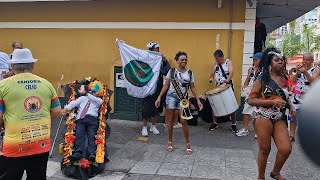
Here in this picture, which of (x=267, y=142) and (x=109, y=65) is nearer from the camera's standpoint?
(x=267, y=142)

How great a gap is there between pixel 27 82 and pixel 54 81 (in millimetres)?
5923

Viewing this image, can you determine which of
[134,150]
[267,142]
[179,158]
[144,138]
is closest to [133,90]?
[144,138]

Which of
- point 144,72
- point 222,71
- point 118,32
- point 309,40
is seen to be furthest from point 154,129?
point 309,40

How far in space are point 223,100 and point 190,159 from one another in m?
1.74

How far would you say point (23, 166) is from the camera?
3.60 meters

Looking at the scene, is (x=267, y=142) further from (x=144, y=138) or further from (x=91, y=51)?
(x=91, y=51)

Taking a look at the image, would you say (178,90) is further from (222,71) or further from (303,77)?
(303,77)

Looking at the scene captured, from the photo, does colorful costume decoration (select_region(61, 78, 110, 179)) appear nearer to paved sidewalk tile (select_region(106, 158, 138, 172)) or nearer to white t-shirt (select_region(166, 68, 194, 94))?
paved sidewalk tile (select_region(106, 158, 138, 172))

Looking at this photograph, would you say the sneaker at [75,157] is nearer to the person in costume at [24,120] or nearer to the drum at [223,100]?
the person in costume at [24,120]

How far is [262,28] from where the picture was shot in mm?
9180

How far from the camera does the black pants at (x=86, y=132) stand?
530 centimetres

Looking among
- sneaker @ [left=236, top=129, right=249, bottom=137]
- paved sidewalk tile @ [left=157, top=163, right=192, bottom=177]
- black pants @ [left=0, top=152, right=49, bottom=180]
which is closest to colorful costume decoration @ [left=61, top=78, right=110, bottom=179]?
paved sidewalk tile @ [left=157, top=163, right=192, bottom=177]

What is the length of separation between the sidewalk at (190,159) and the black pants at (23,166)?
1316 millimetres

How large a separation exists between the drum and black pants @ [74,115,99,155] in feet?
8.23
